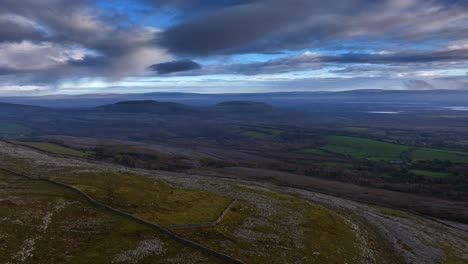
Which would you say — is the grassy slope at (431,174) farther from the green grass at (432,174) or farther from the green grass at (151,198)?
the green grass at (151,198)

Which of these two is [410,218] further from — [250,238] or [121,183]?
[121,183]

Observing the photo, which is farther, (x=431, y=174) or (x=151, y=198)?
(x=431, y=174)

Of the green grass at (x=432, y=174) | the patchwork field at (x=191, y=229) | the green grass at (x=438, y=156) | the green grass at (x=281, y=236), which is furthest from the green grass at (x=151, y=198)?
the green grass at (x=438, y=156)

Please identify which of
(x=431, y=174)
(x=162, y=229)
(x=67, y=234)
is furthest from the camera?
(x=431, y=174)

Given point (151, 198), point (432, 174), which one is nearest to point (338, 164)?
point (432, 174)

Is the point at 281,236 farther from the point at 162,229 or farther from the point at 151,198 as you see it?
the point at 151,198

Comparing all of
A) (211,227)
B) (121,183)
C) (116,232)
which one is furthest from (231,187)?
(116,232)
